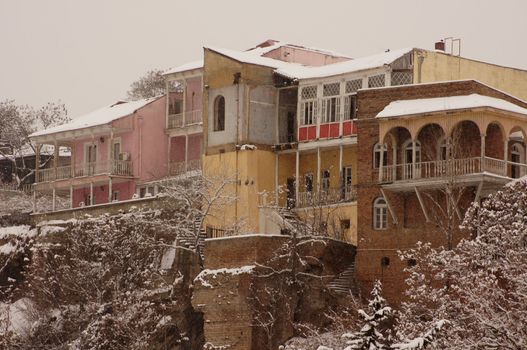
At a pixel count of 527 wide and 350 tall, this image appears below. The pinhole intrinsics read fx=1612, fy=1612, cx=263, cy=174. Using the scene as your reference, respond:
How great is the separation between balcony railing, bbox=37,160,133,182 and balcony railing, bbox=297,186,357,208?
13.3 m

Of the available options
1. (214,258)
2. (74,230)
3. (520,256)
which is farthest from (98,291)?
(520,256)

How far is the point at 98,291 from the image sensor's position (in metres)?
62.1

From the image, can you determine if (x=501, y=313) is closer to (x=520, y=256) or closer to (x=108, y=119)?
(x=520, y=256)

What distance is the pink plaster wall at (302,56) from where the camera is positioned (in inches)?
2702

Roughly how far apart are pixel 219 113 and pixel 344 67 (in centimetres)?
590

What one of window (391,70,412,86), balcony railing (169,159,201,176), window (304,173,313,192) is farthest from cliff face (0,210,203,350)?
window (391,70,412,86)

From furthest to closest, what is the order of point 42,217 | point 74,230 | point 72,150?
point 72,150, point 42,217, point 74,230

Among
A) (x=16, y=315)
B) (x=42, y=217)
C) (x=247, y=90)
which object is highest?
(x=247, y=90)

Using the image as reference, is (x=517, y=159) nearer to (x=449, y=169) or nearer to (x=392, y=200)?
(x=449, y=169)

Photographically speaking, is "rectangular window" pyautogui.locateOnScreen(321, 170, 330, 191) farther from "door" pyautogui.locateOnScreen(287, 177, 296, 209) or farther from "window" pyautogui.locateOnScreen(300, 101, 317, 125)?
"window" pyautogui.locateOnScreen(300, 101, 317, 125)

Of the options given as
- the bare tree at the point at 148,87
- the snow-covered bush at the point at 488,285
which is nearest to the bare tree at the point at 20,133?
the bare tree at the point at 148,87

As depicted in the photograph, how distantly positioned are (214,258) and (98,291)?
8.92 m

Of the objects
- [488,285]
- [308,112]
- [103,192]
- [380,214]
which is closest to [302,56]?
[308,112]

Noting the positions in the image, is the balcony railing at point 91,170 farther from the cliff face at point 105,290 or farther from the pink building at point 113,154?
the cliff face at point 105,290
